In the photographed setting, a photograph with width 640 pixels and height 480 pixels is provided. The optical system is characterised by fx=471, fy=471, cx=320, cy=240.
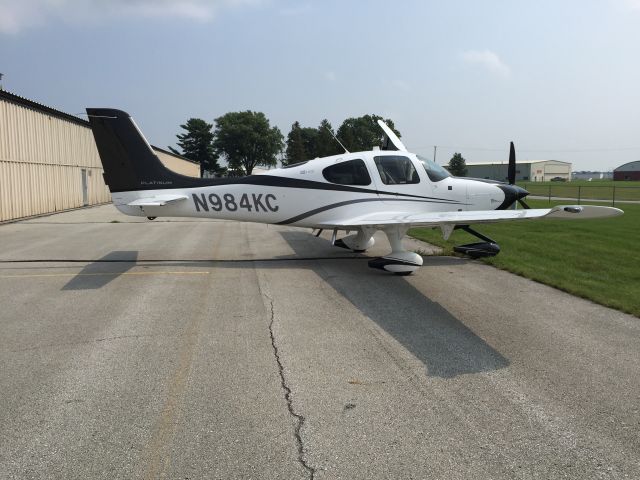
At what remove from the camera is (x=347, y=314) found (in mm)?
6395

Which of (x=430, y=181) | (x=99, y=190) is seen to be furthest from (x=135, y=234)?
(x=99, y=190)

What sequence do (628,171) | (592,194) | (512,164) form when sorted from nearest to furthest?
(512,164)
(592,194)
(628,171)

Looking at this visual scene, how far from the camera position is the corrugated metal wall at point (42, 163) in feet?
62.6

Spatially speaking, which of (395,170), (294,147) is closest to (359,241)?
(395,170)

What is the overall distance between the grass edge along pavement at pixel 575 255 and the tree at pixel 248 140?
266 feet

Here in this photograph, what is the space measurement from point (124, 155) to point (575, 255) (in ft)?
34.1

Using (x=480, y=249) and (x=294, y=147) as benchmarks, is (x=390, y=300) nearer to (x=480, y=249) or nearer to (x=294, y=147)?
(x=480, y=249)

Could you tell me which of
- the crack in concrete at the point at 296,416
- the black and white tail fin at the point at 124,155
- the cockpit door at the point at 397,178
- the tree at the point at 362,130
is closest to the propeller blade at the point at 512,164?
the cockpit door at the point at 397,178

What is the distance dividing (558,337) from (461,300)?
70.8 inches

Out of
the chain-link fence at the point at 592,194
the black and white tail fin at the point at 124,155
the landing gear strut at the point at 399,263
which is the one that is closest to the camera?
the landing gear strut at the point at 399,263

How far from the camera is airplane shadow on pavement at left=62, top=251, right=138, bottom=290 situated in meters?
8.05

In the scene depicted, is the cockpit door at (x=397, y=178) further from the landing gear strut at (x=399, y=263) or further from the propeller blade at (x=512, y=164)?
the propeller blade at (x=512, y=164)

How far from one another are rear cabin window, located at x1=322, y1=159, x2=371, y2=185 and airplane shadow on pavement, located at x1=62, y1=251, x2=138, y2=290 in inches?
180

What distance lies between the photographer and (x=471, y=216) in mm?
8578
